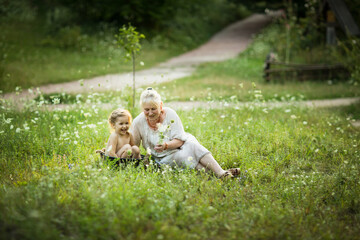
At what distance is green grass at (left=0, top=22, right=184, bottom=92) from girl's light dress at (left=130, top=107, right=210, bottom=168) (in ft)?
17.0

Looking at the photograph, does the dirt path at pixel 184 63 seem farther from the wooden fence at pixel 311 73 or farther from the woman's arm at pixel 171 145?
the wooden fence at pixel 311 73

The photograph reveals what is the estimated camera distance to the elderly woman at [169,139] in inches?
177

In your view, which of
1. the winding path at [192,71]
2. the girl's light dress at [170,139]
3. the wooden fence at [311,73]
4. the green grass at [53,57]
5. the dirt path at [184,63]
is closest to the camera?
the girl's light dress at [170,139]

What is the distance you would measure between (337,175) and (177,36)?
18.8 m

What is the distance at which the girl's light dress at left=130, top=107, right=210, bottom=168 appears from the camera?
15.1 feet

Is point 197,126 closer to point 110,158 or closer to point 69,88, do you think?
point 110,158

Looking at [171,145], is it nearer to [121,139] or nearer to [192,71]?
[121,139]

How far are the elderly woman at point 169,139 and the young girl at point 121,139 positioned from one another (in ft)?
0.42

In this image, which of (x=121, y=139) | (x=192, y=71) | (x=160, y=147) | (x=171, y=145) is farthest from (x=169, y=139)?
Answer: (x=192, y=71)

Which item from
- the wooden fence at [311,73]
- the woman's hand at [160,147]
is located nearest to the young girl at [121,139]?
the woman's hand at [160,147]

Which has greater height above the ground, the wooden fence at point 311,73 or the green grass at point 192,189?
the wooden fence at point 311,73

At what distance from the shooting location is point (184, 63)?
649 inches

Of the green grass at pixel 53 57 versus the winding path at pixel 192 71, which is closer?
the winding path at pixel 192 71

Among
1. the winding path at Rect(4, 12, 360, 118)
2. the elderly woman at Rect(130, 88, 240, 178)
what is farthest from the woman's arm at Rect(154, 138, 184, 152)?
the winding path at Rect(4, 12, 360, 118)
